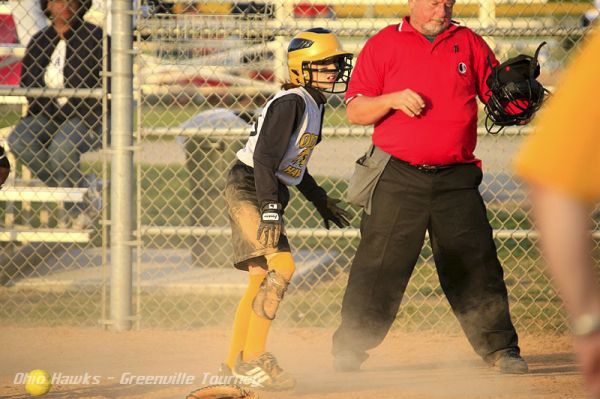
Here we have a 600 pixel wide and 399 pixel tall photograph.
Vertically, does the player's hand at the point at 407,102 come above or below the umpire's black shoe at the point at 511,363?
above

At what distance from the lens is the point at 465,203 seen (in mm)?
4305

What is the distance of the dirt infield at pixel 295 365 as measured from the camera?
13.9ft

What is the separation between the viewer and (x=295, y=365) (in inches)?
194

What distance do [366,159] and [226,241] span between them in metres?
2.83

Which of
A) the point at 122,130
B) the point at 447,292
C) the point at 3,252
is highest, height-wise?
the point at 122,130

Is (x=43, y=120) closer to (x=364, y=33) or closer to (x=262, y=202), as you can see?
(x=364, y=33)

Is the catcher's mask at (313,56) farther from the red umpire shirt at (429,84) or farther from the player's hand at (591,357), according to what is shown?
the player's hand at (591,357)

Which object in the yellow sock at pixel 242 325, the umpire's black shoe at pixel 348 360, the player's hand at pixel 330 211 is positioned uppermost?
the player's hand at pixel 330 211

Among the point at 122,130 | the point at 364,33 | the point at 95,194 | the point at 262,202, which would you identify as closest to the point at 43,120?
the point at 95,194

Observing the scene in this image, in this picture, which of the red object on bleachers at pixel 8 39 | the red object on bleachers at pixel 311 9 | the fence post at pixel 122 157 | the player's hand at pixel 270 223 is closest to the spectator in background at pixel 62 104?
the fence post at pixel 122 157

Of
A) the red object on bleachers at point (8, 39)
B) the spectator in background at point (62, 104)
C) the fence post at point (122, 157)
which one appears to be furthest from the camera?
the red object on bleachers at point (8, 39)

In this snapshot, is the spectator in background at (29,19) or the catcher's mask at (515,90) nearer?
the catcher's mask at (515,90)

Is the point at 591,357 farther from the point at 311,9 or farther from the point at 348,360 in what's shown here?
the point at 311,9

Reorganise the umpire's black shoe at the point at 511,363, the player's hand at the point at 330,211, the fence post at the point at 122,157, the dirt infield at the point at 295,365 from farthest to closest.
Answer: the fence post at the point at 122,157 < the player's hand at the point at 330,211 < the umpire's black shoe at the point at 511,363 < the dirt infield at the point at 295,365
